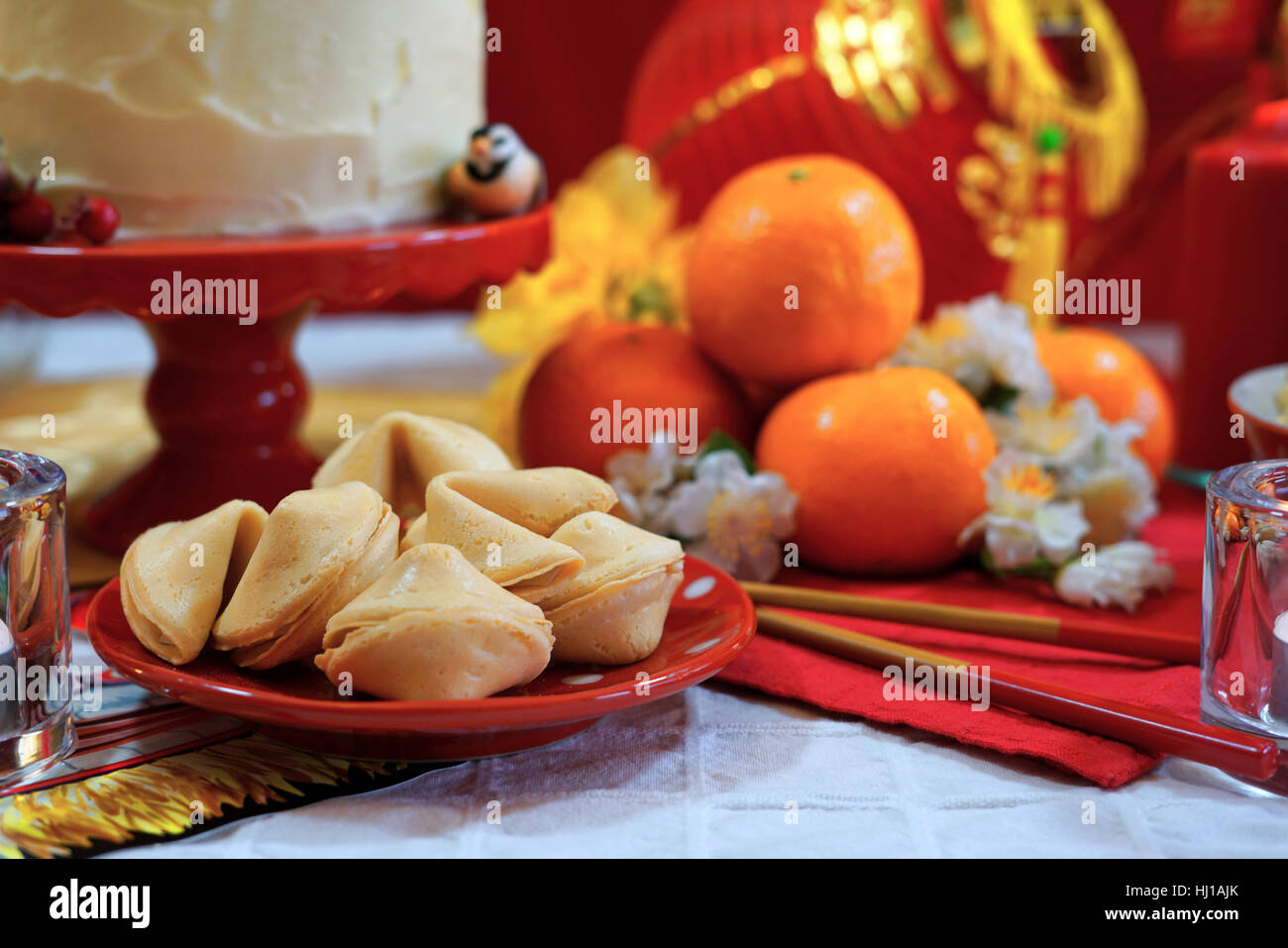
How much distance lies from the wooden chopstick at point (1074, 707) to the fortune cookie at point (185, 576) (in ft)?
0.77

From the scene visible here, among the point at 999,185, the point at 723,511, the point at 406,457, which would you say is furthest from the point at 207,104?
the point at 999,185

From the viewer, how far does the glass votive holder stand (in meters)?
0.47

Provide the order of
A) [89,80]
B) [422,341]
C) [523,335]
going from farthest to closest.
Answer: [422,341] < [523,335] < [89,80]

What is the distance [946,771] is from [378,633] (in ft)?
0.71

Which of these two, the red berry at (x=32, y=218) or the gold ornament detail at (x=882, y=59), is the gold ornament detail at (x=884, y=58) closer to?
the gold ornament detail at (x=882, y=59)

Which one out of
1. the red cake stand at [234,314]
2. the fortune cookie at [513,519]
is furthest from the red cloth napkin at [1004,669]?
the red cake stand at [234,314]

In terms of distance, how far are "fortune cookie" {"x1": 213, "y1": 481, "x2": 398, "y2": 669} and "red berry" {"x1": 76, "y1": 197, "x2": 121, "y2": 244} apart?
22 cm

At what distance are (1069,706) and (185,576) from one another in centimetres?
34

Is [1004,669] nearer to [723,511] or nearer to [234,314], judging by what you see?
[723,511]

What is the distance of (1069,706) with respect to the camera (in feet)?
1.64

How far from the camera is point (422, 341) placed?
1.29 m

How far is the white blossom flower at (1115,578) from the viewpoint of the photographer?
640 mm

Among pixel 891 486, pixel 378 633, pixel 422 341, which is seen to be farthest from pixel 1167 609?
pixel 422 341
